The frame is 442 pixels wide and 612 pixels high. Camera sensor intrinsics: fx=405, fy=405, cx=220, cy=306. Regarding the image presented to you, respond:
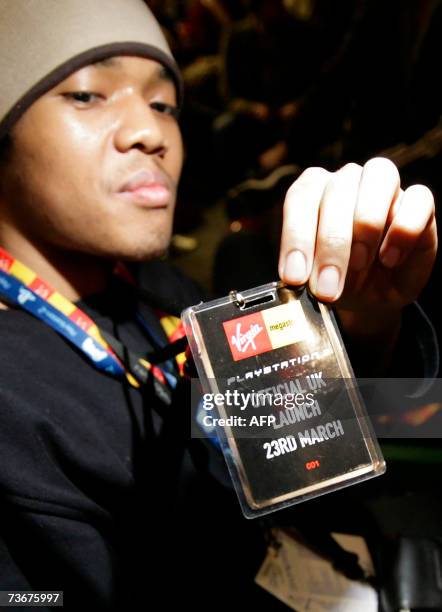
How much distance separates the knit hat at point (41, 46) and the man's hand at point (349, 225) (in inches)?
24.6

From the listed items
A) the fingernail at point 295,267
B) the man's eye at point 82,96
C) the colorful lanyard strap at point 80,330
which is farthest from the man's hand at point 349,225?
the man's eye at point 82,96

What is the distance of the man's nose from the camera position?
0.92 metres

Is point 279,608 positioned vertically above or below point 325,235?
below

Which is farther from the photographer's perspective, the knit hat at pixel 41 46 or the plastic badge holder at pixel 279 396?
the knit hat at pixel 41 46

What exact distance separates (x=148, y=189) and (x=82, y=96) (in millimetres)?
244

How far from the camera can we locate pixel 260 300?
1.91ft

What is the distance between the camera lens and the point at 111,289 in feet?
3.59

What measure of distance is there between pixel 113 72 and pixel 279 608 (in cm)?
125

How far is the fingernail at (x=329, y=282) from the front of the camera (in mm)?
568

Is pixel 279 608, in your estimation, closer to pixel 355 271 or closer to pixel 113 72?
pixel 355 271

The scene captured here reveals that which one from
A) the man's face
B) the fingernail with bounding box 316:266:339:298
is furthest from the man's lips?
the fingernail with bounding box 316:266:339:298

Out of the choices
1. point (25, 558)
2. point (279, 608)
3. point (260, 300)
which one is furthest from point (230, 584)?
point (260, 300)

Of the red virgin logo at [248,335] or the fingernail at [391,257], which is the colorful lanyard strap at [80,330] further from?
the fingernail at [391,257]

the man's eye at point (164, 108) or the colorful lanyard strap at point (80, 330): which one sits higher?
the man's eye at point (164, 108)
